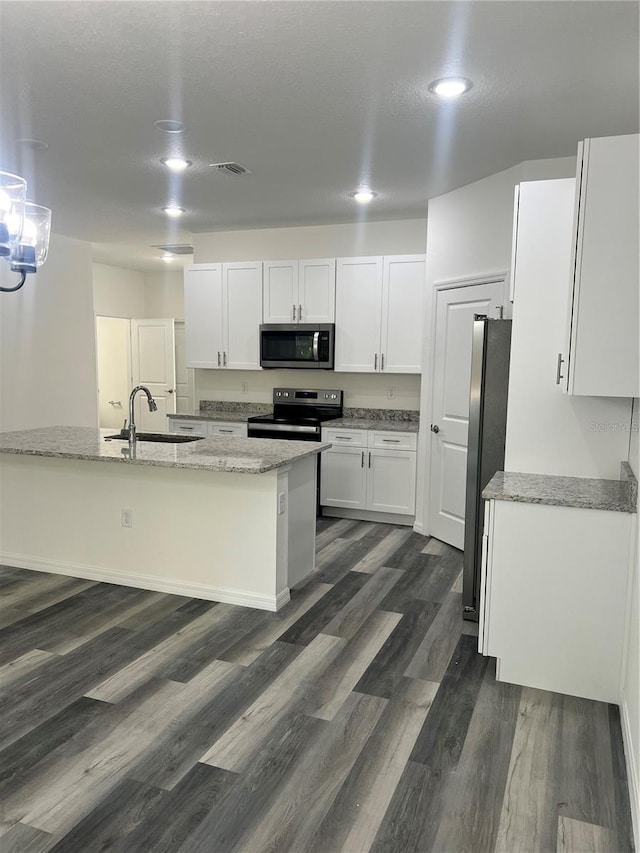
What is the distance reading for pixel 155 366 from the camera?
885 cm

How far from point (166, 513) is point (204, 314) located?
300 cm

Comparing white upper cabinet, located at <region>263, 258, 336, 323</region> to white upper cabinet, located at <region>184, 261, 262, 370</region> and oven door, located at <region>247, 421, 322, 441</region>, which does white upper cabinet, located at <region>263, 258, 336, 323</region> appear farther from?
oven door, located at <region>247, 421, 322, 441</region>

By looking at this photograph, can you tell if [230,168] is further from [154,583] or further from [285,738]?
[285,738]

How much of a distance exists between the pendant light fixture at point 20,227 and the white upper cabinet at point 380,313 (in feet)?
9.92

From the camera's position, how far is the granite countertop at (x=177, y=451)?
128 inches

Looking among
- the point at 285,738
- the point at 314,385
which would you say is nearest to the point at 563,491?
the point at 285,738

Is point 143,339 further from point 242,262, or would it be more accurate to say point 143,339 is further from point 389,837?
point 389,837

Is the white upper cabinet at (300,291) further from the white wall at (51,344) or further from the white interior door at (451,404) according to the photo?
the white wall at (51,344)

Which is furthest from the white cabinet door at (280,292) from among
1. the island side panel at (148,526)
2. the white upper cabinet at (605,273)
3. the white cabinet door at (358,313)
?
the white upper cabinet at (605,273)

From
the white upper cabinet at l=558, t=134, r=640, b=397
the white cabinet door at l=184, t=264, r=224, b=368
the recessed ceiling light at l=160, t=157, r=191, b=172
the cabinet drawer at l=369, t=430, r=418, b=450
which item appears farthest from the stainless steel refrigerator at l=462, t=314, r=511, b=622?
the white cabinet door at l=184, t=264, r=224, b=368

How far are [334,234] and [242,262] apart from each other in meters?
0.93

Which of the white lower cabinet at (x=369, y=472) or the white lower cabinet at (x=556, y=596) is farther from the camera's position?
the white lower cabinet at (x=369, y=472)

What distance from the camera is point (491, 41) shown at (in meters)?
2.38

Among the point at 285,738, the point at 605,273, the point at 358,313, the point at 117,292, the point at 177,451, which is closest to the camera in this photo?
the point at 285,738
